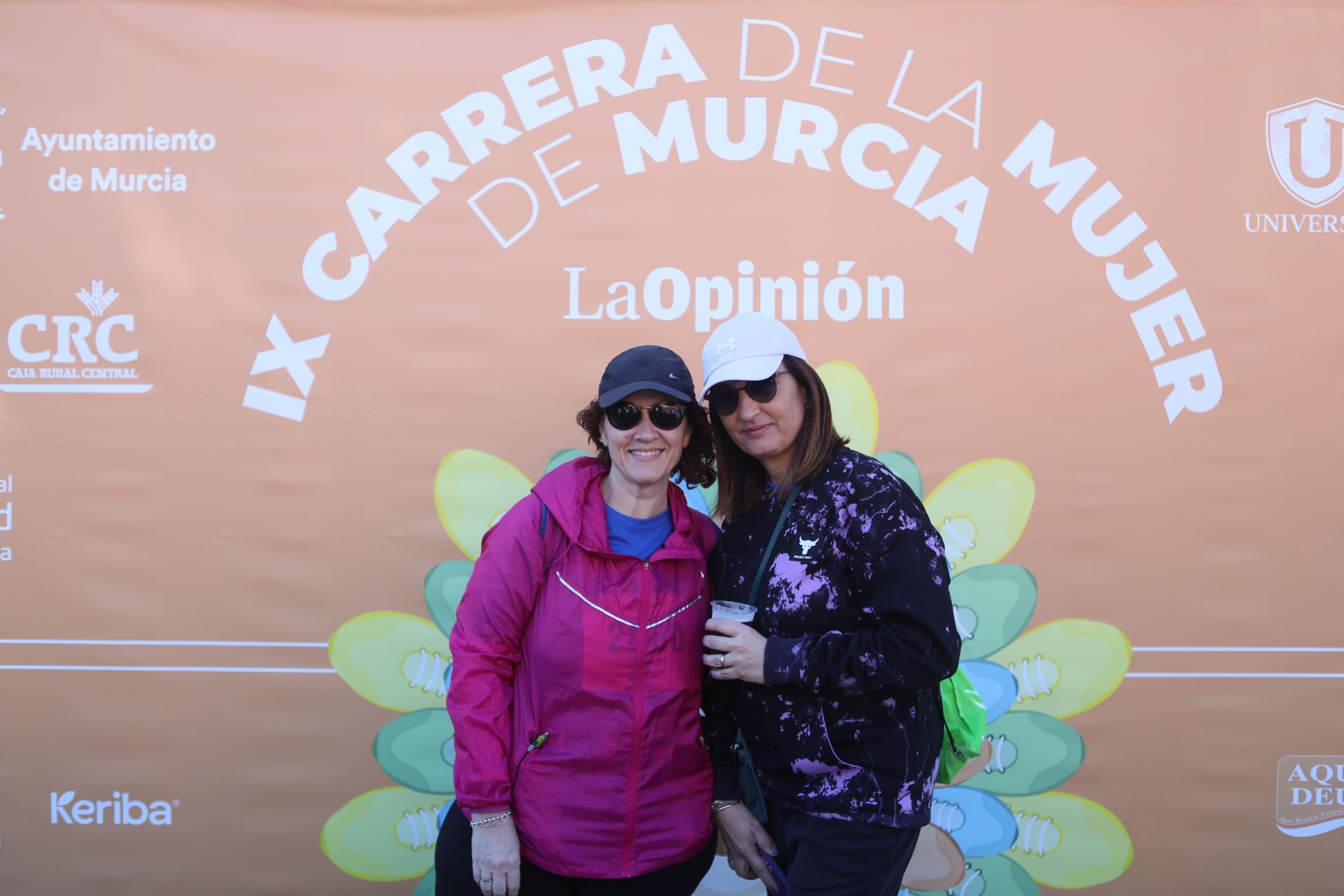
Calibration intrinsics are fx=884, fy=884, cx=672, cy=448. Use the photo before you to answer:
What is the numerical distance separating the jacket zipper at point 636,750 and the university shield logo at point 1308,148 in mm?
2321

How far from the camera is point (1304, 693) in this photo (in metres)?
Answer: 2.60

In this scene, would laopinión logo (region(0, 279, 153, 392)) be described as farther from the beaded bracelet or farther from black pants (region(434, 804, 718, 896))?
the beaded bracelet

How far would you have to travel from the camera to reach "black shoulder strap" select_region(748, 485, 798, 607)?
65.2 inches

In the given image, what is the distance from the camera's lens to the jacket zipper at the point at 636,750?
5.51 ft

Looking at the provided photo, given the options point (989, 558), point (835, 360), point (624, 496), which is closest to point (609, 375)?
point (624, 496)

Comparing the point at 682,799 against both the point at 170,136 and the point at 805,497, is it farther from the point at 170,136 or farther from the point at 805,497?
the point at 170,136

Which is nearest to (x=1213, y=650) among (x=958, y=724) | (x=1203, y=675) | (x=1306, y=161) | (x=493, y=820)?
(x=1203, y=675)

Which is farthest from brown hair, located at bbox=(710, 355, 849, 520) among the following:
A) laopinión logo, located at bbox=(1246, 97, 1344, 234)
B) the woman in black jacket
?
laopinión logo, located at bbox=(1246, 97, 1344, 234)

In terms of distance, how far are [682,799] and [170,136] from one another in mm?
2349

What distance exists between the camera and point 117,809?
104 inches

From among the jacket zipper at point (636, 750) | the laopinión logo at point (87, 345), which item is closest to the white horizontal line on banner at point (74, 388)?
the laopinión logo at point (87, 345)

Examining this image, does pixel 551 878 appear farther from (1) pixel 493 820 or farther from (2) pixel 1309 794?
(2) pixel 1309 794

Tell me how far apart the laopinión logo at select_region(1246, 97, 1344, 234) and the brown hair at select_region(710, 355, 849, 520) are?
177 cm

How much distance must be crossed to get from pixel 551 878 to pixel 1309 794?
232 centimetres
